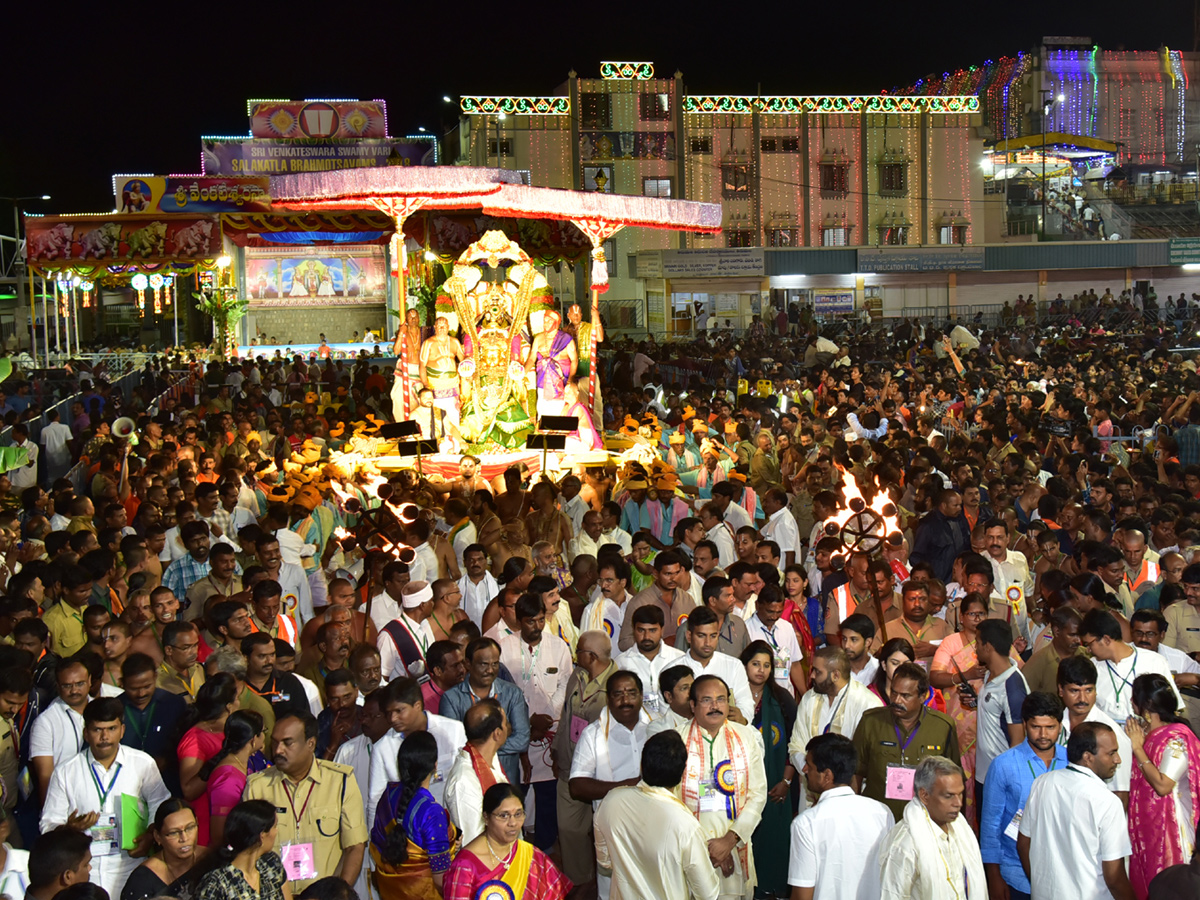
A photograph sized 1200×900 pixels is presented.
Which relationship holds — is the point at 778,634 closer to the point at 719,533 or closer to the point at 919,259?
the point at 719,533

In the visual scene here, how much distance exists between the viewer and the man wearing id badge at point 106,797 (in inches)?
191

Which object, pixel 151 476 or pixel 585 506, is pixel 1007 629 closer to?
pixel 585 506

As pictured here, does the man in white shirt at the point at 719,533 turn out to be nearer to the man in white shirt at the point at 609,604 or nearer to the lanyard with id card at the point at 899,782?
the man in white shirt at the point at 609,604

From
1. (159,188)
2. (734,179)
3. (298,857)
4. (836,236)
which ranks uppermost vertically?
(734,179)

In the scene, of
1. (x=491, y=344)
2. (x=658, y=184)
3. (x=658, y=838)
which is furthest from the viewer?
(x=658, y=184)

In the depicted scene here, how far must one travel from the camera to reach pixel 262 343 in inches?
1358

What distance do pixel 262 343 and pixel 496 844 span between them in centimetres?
3178

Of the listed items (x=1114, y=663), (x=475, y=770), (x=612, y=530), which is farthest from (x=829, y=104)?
(x=475, y=770)

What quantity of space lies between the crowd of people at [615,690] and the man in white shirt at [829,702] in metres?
0.02

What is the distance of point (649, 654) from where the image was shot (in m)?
5.94

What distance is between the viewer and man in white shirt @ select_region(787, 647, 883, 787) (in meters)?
5.58

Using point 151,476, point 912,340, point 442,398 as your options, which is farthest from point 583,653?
point 912,340

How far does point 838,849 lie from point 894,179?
40.4 metres

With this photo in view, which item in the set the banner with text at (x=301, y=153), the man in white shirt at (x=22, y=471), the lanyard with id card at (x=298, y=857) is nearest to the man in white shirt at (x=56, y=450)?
the man in white shirt at (x=22, y=471)
